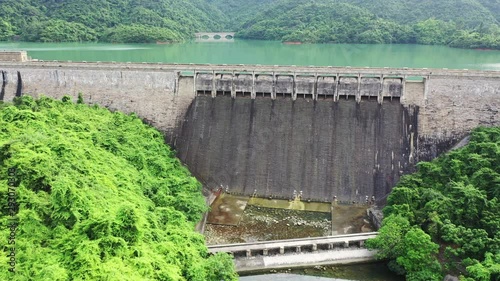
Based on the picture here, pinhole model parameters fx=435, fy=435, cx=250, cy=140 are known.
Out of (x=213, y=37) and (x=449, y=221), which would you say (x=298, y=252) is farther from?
(x=213, y=37)

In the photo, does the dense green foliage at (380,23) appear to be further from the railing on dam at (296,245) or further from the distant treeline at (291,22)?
the railing on dam at (296,245)

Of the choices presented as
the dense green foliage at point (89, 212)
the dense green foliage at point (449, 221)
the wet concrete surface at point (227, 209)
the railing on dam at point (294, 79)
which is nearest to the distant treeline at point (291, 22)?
the railing on dam at point (294, 79)

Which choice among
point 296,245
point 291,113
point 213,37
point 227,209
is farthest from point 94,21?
point 296,245

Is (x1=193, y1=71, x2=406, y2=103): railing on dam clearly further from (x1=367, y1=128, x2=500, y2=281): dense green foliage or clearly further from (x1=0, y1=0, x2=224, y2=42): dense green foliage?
(x1=0, y1=0, x2=224, y2=42): dense green foliage

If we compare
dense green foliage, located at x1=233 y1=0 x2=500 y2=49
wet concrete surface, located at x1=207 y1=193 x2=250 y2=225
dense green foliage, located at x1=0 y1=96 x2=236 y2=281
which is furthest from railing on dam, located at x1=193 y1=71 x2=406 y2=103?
dense green foliage, located at x1=233 y1=0 x2=500 y2=49

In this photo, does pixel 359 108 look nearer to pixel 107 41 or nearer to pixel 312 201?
pixel 312 201

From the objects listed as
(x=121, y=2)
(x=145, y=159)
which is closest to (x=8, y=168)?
(x=145, y=159)
